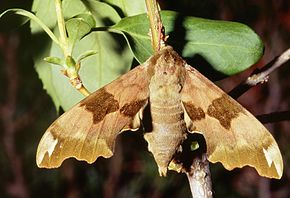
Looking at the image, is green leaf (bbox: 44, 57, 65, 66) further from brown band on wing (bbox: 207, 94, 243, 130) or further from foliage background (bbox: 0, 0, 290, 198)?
foliage background (bbox: 0, 0, 290, 198)

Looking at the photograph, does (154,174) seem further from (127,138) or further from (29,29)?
(29,29)

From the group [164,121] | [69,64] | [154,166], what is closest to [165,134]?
[164,121]

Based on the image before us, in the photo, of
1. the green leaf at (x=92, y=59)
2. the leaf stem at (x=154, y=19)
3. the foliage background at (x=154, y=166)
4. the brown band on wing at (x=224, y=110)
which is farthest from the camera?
the foliage background at (x=154, y=166)

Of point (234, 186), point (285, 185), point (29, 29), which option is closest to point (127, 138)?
point (234, 186)

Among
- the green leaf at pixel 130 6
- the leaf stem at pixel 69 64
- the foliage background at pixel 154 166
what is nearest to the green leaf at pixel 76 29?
the leaf stem at pixel 69 64

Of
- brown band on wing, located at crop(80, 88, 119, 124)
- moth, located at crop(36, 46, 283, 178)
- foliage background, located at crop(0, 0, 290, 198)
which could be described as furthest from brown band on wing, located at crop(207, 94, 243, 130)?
foliage background, located at crop(0, 0, 290, 198)

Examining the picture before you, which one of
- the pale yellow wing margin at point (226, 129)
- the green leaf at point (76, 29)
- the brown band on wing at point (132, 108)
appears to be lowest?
the pale yellow wing margin at point (226, 129)

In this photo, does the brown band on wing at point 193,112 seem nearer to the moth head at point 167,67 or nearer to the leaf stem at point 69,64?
the moth head at point 167,67

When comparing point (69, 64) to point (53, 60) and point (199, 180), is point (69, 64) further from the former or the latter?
point (199, 180)
